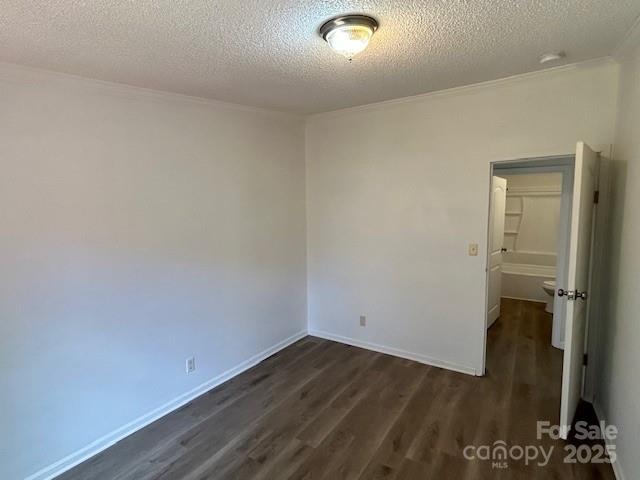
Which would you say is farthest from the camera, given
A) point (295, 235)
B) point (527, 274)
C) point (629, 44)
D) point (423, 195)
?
point (527, 274)

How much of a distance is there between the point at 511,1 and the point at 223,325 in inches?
120

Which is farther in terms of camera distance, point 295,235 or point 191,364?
point 295,235

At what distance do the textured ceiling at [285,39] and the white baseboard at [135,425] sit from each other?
2.42 metres

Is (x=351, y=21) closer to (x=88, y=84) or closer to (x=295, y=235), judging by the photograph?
(x=88, y=84)

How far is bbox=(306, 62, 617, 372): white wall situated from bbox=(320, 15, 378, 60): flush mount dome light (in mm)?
1616

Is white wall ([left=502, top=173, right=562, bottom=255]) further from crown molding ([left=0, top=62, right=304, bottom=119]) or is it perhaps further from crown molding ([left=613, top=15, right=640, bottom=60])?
crown molding ([left=0, top=62, right=304, bottom=119])

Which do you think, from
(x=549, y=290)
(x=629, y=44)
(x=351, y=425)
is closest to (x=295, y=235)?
(x=351, y=425)

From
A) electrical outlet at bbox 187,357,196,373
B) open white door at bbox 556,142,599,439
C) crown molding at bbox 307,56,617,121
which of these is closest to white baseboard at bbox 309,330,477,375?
open white door at bbox 556,142,599,439

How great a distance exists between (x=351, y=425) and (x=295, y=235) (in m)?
2.10

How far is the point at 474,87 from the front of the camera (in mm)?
2961

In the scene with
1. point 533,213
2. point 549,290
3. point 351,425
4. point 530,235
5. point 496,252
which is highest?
point 533,213

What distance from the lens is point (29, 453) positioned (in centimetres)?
210

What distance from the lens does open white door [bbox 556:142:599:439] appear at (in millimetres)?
2197

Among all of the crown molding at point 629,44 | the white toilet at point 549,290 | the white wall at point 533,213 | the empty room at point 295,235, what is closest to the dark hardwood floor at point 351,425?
the empty room at point 295,235
